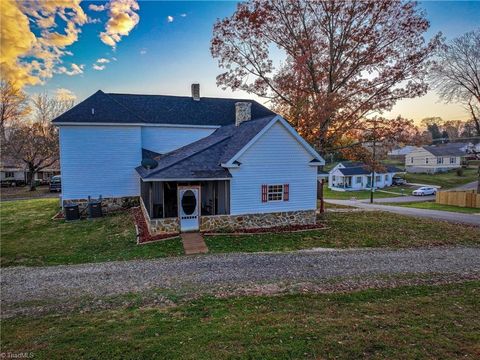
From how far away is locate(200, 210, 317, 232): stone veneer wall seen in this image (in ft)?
49.2

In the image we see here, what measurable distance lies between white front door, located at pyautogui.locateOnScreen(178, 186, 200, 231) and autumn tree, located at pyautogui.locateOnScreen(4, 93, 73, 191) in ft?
109

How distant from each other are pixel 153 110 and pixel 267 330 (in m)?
20.7

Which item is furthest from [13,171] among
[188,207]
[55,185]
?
[188,207]

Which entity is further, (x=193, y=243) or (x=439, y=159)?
(x=439, y=159)

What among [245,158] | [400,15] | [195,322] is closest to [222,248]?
[245,158]

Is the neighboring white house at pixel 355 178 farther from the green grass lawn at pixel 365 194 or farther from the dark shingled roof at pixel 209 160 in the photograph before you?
the dark shingled roof at pixel 209 160

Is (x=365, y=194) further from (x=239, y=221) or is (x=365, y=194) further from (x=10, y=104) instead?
(x=10, y=104)

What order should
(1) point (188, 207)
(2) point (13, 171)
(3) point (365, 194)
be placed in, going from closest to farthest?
(1) point (188, 207)
(3) point (365, 194)
(2) point (13, 171)

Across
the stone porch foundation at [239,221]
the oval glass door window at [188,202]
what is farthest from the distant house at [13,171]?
the oval glass door window at [188,202]

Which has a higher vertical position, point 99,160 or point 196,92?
point 196,92

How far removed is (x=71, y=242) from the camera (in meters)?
13.6

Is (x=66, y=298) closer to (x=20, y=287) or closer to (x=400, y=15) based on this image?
(x=20, y=287)

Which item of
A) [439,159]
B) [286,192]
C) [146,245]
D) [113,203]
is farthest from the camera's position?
[439,159]

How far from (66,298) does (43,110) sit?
4753 cm
